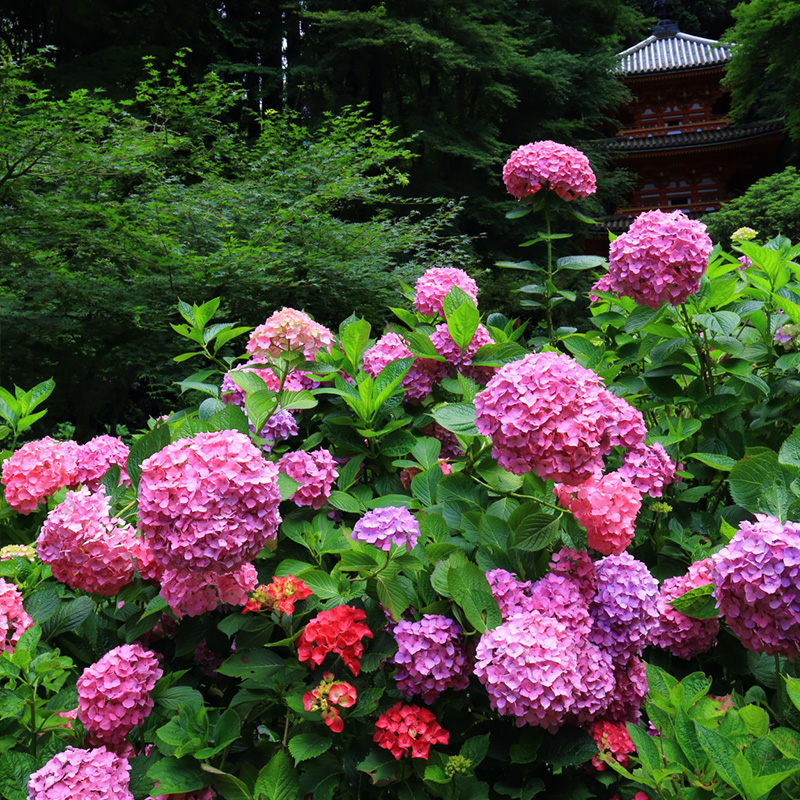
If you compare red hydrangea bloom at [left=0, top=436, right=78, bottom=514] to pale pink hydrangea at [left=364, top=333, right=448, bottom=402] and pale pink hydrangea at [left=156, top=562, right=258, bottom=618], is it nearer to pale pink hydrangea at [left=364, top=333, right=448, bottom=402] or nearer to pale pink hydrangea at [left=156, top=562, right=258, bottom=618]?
pale pink hydrangea at [left=156, top=562, right=258, bottom=618]

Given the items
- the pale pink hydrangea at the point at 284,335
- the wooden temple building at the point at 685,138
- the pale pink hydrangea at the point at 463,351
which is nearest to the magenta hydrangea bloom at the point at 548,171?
the pale pink hydrangea at the point at 463,351

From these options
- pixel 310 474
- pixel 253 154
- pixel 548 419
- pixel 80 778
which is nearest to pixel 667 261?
pixel 548 419

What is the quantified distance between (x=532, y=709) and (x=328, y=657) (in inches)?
9.5

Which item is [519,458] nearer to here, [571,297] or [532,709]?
[532,709]

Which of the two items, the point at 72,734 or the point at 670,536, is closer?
the point at 72,734

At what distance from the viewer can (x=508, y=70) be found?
10164 millimetres

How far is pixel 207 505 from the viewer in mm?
840

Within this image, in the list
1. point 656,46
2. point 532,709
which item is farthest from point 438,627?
point 656,46

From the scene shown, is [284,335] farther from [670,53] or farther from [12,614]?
[670,53]

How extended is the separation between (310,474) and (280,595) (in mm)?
235

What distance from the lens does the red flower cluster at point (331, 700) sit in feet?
2.65

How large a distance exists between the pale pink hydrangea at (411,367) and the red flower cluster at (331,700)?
22.0 inches

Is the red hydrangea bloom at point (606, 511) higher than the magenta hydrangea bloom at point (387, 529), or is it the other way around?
the red hydrangea bloom at point (606, 511)

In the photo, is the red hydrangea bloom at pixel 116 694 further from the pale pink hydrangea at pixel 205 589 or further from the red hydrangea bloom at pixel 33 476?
the red hydrangea bloom at pixel 33 476
